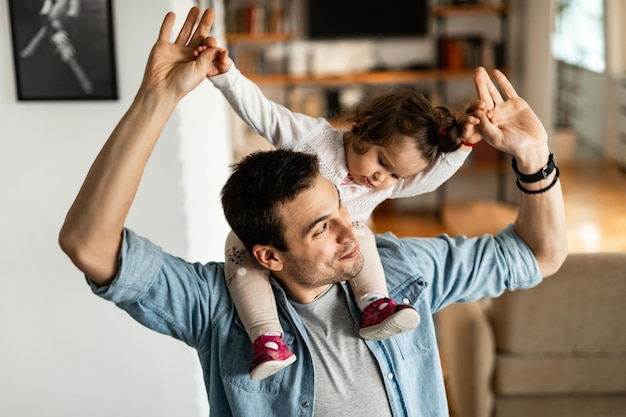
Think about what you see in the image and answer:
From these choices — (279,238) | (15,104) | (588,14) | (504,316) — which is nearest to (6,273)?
(15,104)

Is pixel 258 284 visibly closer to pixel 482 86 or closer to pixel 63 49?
pixel 482 86

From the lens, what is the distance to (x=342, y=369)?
1.58m

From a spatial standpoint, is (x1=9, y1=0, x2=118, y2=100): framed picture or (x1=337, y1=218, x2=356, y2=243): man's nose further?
(x1=9, y1=0, x2=118, y2=100): framed picture

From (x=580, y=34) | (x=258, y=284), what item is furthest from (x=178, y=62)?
(x=580, y=34)

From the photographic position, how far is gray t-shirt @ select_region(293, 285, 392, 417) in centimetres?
156

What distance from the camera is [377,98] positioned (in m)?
1.95

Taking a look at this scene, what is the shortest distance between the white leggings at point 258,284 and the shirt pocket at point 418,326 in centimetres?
7

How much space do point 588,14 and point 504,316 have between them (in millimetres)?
7629

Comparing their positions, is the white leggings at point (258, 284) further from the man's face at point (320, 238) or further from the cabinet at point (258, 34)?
the cabinet at point (258, 34)

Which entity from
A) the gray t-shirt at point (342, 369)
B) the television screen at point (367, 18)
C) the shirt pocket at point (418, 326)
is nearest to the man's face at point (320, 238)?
the gray t-shirt at point (342, 369)

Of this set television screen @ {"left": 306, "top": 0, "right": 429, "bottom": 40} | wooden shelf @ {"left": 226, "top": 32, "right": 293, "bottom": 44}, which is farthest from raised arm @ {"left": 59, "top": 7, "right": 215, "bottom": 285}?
television screen @ {"left": 306, "top": 0, "right": 429, "bottom": 40}

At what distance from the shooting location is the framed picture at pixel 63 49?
6.97 ft

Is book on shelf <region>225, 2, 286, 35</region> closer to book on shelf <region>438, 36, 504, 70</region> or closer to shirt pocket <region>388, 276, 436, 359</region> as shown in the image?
book on shelf <region>438, 36, 504, 70</region>

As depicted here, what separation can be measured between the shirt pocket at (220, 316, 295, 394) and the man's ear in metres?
0.13
